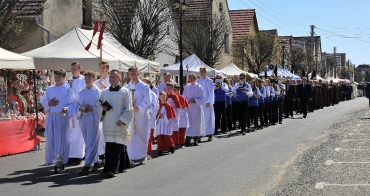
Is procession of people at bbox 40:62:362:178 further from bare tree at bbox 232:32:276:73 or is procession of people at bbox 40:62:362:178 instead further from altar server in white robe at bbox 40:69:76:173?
bare tree at bbox 232:32:276:73

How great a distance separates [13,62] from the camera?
14.0 meters

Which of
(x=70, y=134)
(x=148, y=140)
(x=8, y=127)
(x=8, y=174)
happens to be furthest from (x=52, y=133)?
(x=8, y=127)

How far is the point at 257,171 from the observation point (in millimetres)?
10945

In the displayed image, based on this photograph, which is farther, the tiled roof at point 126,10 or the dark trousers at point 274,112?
the tiled roof at point 126,10

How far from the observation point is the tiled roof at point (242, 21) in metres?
52.9

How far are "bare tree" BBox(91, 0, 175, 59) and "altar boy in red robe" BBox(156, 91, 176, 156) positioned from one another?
37.6 feet

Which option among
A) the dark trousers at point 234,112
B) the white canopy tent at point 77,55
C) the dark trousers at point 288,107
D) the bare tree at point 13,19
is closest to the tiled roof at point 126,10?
the bare tree at point 13,19

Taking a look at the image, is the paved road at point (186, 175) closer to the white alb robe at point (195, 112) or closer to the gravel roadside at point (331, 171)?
the gravel roadside at point (331, 171)

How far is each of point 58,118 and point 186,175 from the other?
256cm

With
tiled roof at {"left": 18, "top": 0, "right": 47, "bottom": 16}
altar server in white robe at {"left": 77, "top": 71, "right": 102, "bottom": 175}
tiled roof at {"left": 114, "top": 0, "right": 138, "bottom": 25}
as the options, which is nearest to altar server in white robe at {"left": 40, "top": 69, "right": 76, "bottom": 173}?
altar server in white robe at {"left": 77, "top": 71, "right": 102, "bottom": 175}

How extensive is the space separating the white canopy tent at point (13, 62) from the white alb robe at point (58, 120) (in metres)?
3.18

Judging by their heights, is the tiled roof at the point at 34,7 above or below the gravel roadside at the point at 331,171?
above

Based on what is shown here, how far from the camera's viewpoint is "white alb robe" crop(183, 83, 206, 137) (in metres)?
16.2

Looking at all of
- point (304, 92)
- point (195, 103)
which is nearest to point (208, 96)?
point (195, 103)
